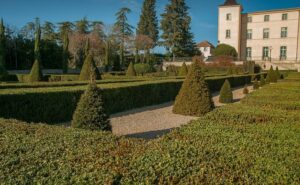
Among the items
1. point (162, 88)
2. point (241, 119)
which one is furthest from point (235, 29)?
point (241, 119)

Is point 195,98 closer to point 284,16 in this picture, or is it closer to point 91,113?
point 91,113

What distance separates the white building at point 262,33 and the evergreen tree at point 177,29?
588 cm

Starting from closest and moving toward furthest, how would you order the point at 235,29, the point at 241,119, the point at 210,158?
the point at 210,158
the point at 241,119
the point at 235,29

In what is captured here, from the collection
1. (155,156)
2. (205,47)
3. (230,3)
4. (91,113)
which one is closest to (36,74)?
(91,113)

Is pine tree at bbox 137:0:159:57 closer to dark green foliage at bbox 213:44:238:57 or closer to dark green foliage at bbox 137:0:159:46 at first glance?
dark green foliage at bbox 137:0:159:46

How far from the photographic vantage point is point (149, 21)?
55.5 meters

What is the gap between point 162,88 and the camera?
13570mm

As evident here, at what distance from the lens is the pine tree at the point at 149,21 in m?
55.5

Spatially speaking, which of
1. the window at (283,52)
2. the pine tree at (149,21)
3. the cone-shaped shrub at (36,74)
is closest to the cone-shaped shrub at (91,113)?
the cone-shaped shrub at (36,74)

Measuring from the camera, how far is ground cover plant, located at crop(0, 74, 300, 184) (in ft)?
6.81

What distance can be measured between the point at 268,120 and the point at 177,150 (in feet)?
8.69

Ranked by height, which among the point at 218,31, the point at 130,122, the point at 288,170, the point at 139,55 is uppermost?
the point at 218,31

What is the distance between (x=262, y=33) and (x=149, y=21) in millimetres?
21996

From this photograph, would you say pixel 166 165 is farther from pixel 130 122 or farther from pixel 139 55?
pixel 139 55
